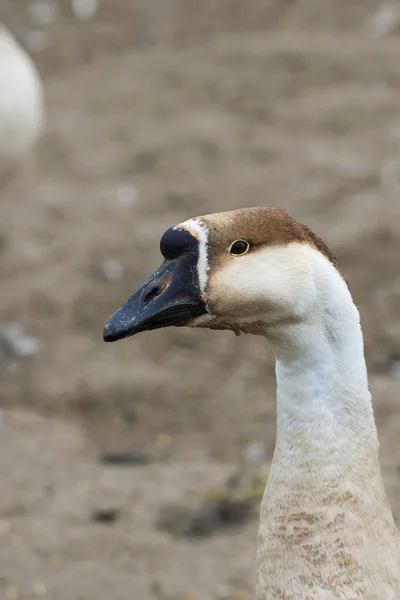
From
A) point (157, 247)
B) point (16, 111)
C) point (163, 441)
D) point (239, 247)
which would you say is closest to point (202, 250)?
point (239, 247)

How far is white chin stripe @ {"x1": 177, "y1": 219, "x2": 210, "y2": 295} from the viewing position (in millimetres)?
2016

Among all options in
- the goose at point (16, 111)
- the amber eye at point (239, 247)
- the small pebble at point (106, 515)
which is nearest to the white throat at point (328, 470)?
the amber eye at point (239, 247)

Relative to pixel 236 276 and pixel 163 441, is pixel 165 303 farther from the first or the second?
pixel 163 441

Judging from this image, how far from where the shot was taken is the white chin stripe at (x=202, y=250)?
6.61ft

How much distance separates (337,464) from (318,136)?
20.2ft

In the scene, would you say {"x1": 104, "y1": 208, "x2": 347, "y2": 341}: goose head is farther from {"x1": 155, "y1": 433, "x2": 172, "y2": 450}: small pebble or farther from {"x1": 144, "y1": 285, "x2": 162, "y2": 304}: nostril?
{"x1": 155, "y1": 433, "x2": 172, "y2": 450}: small pebble

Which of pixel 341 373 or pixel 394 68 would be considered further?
pixel 394 68

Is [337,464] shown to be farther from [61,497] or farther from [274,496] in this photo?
[61,497]

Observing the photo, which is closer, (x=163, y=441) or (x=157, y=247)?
(x=163, y=441)

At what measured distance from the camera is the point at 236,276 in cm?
200

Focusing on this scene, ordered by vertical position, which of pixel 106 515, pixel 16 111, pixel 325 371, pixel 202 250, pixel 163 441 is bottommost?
pixel 106 515

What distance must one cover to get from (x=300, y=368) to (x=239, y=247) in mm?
299

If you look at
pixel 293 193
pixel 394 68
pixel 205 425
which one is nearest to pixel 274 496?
pixel 205 425

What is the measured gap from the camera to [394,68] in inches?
355
